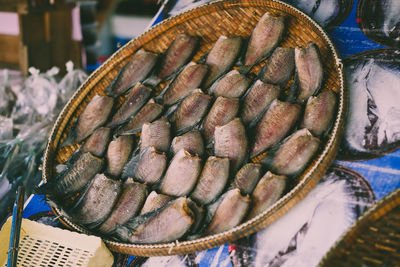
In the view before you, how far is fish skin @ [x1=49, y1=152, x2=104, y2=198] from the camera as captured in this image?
2018 millimetres

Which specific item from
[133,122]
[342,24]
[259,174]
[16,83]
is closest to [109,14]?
[16,83]

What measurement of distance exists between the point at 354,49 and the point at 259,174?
858mm

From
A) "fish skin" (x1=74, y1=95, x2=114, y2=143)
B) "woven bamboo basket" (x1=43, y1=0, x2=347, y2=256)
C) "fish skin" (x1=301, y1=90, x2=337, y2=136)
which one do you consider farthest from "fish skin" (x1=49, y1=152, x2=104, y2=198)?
"fish skin" (x1=301, y1=90, x2=337, y2=136)

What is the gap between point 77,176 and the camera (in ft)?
6.64

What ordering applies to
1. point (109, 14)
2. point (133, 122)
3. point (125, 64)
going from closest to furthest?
point (133, 122)
point (125, 64)
point (109, 14)

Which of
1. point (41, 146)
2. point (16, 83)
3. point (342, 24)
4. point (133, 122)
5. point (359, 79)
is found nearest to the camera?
point (359, 79)

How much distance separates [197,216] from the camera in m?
1.65

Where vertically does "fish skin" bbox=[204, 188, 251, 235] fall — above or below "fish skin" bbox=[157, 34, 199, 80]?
below

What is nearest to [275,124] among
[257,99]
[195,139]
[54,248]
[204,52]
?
[257,99]

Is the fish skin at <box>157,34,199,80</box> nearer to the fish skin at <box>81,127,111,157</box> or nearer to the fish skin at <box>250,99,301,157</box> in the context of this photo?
the fish skin at <box>81,127,111,157</box>

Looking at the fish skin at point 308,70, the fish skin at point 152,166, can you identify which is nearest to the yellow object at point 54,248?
the fish skin at point 152,166

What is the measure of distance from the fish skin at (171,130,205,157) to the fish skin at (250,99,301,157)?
0.27 metres

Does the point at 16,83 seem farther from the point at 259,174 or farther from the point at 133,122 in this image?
the point at 259,174

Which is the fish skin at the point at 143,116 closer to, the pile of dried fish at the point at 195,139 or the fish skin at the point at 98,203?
the pile of dried fish at the point at 195,139
